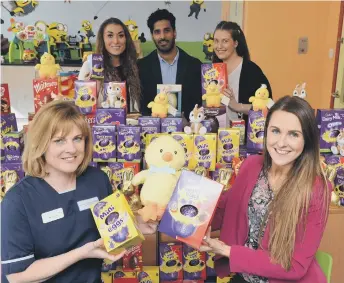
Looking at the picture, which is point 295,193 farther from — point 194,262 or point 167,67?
point 167,67

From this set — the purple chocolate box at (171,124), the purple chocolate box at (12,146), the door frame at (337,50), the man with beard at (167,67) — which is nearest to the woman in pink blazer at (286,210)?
the purple chocolate box at (171,124)

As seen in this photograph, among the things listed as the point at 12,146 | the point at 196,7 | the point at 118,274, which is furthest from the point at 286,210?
the point at 196,7

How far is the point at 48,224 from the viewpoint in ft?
4.94

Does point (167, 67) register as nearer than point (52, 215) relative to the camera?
No

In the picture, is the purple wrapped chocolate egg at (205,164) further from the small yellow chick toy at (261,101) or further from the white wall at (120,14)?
the white wall at (120,14)

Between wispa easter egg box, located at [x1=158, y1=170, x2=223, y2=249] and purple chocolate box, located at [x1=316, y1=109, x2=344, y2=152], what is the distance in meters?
1.09

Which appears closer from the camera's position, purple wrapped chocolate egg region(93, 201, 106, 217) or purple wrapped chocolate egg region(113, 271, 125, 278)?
purple wrapped chocolate egg region(93, 201, 106, 217)

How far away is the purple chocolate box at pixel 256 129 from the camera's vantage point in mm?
2377

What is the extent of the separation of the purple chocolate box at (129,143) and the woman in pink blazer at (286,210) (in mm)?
807

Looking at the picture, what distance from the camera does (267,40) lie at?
5031 mm

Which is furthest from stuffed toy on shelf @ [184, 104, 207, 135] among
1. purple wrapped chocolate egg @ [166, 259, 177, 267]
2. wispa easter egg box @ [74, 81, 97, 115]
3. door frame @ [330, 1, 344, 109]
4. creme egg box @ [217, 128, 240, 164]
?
door frame @ [330, 1, 344, 109]

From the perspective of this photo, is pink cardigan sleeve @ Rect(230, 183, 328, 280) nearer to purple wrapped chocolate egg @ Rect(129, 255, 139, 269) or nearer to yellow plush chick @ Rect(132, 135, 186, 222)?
yellow plush chick @ Rect(132, 135, 186, 222)

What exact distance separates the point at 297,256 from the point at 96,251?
710 mm

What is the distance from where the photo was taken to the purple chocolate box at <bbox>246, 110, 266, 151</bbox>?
2.38 metres
